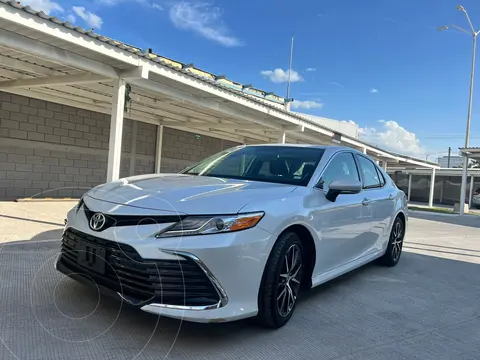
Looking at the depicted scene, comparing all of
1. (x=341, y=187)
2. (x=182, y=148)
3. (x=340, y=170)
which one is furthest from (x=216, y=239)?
(x=182, y=148)

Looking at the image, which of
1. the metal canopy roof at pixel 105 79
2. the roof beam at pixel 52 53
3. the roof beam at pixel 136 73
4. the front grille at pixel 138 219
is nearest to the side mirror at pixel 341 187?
the front grille at pixel 138 219

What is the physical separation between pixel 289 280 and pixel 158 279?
1136mm

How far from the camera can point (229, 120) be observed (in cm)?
1354

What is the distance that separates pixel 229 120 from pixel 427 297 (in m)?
10.1

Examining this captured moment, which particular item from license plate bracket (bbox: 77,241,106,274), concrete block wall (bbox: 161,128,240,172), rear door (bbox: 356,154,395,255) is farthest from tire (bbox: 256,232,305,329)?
concrete block wall (bbox: 161,128,240,172)

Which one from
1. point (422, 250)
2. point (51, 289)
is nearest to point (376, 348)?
point (51, 289)

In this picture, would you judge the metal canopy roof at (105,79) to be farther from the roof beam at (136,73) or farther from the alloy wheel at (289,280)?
the alloy wheel at (289,280)

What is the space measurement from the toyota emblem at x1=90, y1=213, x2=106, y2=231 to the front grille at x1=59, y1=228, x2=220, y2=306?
0.43ft

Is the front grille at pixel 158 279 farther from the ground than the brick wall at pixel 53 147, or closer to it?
closer to it

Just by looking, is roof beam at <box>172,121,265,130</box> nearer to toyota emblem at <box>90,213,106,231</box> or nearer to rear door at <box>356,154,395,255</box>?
rear door at <box>356,154,395,255</box>

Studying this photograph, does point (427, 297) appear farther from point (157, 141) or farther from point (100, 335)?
point (157, 141)

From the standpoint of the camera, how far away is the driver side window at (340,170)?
3.75 m

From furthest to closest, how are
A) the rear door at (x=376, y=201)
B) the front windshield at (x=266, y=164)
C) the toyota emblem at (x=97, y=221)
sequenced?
the rear door at (x=376, y=201)
the front windshield at (x=266, y=164)
the toyota emblem at (x=97, y=221)

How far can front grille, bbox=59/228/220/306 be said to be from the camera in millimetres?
2471
